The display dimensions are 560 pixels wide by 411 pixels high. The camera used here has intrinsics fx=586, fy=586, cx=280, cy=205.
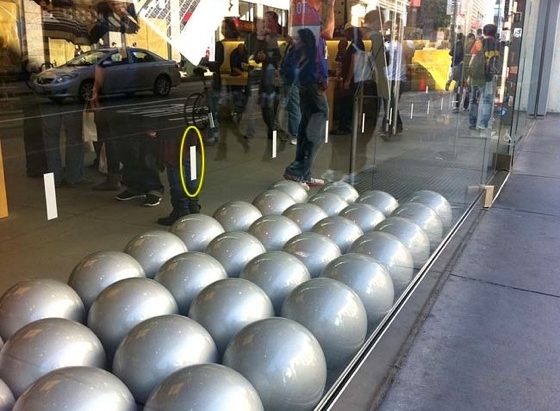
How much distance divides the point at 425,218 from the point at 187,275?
189cm

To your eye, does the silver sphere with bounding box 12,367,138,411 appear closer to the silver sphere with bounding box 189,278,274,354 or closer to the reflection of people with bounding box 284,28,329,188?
the silver sphere with bounding box 189,278,274,354

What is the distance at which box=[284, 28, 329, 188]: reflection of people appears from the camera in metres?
6.28

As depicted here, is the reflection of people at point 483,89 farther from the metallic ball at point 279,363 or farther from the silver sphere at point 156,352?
the silver sphere at point 156,352

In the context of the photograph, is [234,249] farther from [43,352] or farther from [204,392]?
[204,392]

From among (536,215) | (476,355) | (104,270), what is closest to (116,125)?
(104,270)

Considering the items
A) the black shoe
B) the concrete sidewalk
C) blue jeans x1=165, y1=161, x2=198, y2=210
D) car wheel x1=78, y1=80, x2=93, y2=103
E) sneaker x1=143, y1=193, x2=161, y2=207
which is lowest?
the concrete sidewalk

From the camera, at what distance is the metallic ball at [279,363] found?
6.89 feet

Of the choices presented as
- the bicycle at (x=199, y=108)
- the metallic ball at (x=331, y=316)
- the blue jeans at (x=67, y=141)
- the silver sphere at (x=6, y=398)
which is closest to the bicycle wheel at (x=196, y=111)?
the bicycle at (x=199, y=108)

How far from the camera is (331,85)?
7.29m

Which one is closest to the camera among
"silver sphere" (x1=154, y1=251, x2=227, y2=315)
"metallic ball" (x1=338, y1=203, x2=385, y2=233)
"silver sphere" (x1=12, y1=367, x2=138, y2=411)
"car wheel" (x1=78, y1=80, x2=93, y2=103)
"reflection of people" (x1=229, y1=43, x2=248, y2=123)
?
"silver sphere" (x1=12, y1=367, x2=138, y2=411)

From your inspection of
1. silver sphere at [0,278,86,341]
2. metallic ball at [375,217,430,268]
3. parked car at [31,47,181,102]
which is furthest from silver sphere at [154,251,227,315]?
parked car at [31,47,181,102]

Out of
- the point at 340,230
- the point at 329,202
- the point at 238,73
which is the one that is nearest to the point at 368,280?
the point at 340,230

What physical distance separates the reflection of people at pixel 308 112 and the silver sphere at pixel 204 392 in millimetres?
4367

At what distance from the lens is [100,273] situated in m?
2.83
